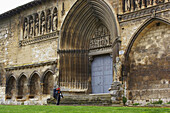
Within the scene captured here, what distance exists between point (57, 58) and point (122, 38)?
499 centimetres

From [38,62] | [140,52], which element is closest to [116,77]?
[140,52]

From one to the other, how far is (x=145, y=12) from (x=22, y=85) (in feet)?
35.4

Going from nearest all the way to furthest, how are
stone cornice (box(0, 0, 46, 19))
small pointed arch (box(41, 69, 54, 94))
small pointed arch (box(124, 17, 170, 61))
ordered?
small pointed arch (box(124, 17, 170, 61)) < small pointed arch (box(41, 69, 54, 94)) < stone cornice (box(0, 0, 46, 19))

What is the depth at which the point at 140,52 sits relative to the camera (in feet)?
44.2

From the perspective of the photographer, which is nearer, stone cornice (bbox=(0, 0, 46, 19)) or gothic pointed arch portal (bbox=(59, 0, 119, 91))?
gothic pointed arch portal (bbox=(59, 0, 119, 91))

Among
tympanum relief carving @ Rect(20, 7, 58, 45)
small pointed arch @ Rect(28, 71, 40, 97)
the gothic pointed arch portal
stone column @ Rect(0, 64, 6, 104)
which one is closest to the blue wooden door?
the gothic pointed arch portal

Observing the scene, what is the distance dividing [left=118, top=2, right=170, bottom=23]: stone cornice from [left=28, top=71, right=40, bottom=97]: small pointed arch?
7.69 meters

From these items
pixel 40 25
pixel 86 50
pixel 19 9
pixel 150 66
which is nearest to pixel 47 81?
pixel 86 50

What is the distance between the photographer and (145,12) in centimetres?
1323

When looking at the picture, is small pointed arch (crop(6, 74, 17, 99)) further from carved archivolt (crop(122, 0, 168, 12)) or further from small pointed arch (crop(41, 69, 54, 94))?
carved archivolt (crop(122, 0, 168, 12))

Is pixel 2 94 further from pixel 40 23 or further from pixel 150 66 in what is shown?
pixel 150 66

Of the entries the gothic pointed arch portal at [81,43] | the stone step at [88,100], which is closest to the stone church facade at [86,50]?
the gothic pointed arch portal at [81,43]

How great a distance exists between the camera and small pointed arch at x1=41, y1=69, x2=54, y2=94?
56.9 feet

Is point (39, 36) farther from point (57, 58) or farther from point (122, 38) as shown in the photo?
point (122, 38)
